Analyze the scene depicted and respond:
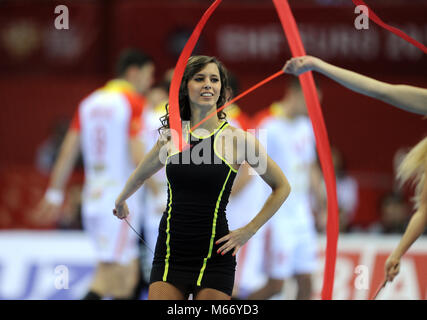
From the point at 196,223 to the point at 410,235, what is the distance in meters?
1.33

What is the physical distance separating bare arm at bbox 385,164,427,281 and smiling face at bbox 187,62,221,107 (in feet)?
4.57

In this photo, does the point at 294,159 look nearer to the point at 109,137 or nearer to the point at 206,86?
the point at 109,137

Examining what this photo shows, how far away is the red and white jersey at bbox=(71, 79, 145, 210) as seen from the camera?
6.99 m

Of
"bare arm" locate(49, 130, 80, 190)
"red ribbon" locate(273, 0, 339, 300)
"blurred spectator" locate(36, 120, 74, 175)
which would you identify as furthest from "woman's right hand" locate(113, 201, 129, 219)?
"blurred spectator" locate(36, 120, 74, 175)

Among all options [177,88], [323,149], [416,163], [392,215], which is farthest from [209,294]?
[392,215]

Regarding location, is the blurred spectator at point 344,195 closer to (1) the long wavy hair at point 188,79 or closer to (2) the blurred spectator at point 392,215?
(2) the blurred spectator at point 392,215

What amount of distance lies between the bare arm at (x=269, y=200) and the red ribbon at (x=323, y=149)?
0.25m

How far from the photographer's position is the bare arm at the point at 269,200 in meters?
4.21

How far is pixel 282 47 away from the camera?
1345 cm

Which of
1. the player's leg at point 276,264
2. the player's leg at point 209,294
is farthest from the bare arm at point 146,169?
the player's leg at point 276,264

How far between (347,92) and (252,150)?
9273mm

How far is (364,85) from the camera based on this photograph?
3969mm
